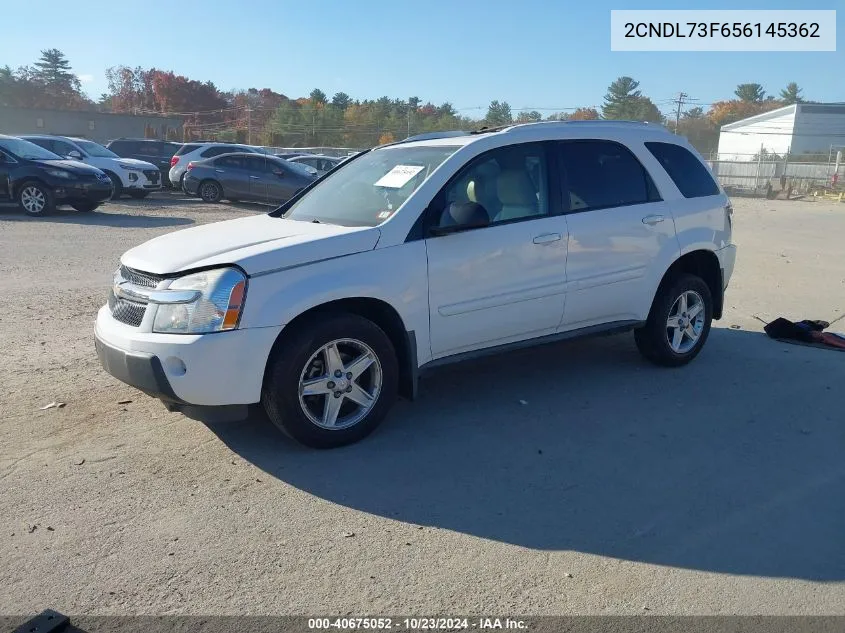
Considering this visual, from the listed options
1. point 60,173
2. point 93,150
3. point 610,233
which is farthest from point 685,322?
point 93,150

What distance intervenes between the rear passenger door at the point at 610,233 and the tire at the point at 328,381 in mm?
1571

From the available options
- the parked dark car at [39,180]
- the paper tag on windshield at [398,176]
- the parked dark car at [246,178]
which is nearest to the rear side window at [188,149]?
the parked dark car at [246,178]

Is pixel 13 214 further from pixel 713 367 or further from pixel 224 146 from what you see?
pixel 713 367

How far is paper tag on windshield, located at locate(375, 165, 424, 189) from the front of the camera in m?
5.16

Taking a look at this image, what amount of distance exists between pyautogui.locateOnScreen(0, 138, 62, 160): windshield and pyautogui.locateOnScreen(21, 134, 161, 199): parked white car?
8.84 ft

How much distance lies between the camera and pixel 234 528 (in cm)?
363

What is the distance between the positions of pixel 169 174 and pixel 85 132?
33.6 meters

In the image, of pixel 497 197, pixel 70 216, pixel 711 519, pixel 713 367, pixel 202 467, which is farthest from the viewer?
pixel 70 216

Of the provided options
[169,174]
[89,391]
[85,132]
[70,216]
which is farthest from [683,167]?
[85,132]

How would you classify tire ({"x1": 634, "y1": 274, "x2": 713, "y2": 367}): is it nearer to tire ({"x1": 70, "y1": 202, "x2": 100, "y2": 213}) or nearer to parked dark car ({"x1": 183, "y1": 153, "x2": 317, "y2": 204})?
tire ({"x1": 70, "y1": 202, "x2": 100, "y2": 213})

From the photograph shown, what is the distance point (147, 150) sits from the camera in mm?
24391

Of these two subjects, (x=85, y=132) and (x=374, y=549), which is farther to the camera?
(x=85, y=132)

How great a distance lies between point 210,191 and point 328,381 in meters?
17.7

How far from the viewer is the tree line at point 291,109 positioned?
2026 inches
